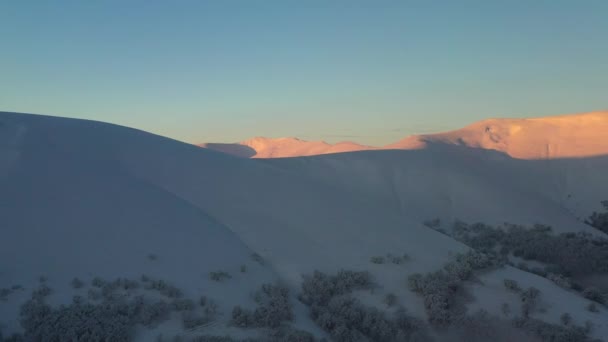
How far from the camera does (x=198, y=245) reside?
12430 millimetres

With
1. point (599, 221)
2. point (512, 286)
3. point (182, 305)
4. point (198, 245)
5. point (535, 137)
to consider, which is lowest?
point (599, 221)

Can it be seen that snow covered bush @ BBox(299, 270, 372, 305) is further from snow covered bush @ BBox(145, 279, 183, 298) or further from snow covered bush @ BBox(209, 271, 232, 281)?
snow covered bush @ BBox(145, 279, 183, 298)

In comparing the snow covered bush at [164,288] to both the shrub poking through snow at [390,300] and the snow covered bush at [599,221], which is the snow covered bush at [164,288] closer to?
the shrub poking through snow at [390,300]

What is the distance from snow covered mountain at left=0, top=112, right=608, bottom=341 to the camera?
937cm

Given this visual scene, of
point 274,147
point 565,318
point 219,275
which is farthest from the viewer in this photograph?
point 274,147

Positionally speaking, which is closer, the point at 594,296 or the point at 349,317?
the point at 349,317

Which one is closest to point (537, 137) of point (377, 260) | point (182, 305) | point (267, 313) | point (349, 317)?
point (377, 260)

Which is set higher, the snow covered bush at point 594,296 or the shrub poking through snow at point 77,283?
the shrub poking through snow at point 77,283

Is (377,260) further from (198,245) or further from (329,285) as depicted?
(198,245)

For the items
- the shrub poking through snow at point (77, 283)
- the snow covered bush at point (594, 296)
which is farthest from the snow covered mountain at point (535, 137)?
the shrub poking through snow at point (77, 283)

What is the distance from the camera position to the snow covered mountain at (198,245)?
→ 9367 mm

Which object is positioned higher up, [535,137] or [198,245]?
[535,137]

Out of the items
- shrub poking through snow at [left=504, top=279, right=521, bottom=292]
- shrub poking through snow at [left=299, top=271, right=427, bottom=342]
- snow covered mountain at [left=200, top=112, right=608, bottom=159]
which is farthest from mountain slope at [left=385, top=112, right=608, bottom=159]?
shrub poking through snow at [left=299, top=271, right=427, bottom=342]

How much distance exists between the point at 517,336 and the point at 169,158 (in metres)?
13.5
